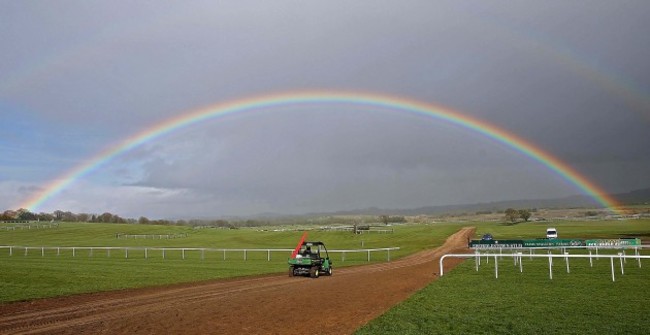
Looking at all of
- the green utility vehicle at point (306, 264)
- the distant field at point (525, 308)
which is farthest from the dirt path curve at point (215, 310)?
the green utility vehicle at point (306, 264)

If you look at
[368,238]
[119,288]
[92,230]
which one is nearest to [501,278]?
[119,288]

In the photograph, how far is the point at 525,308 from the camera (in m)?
16.1

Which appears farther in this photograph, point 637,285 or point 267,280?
point 267,280

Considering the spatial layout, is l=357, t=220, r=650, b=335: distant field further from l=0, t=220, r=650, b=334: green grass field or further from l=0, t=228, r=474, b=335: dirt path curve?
l=0, t=228, r=474, b=335: dirt path curve

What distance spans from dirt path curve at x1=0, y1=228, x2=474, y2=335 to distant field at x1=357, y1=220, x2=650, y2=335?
1393 mm

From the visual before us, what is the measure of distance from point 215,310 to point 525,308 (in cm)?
1027

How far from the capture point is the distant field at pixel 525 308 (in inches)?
512

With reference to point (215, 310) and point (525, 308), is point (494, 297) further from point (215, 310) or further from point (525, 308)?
point (215, 310)

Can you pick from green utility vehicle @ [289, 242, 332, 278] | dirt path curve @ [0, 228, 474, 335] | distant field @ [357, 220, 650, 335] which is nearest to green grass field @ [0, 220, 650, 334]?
distant field @ [357, 220, 650, 335]

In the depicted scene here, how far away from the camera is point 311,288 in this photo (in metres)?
24.8

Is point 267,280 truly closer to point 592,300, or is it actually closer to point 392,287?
point 392,287

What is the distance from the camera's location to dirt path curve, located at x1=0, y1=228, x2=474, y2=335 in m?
14.5

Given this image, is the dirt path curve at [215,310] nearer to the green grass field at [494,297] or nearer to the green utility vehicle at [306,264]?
the green grass field at [494,297]

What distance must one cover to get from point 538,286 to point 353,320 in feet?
35.0
